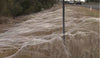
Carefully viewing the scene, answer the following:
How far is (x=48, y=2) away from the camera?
26.5 m

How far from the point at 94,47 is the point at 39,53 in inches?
61.5

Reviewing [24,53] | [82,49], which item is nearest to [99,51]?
[82,49]

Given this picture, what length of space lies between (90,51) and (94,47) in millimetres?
217

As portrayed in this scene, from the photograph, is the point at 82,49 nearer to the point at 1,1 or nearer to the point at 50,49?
the point at 50,49

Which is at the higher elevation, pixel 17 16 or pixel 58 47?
pixel 58 47

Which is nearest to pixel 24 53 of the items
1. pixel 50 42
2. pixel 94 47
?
pixel 50 42

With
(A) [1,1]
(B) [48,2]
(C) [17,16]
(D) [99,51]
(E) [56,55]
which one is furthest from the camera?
(B) [48,2]

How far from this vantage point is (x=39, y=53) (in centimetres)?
505

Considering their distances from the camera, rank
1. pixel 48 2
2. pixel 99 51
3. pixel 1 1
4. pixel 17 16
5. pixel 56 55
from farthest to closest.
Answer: pixel 48 2
pixel 17 16
pixel 1 1
pixel 99 51
pixel 56 55

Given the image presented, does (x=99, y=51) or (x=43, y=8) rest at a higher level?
(x=99, y=51)

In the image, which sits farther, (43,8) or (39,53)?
(43,8)

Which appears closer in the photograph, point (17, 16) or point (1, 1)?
point (1, 1)

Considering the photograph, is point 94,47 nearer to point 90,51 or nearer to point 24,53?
point 90,51

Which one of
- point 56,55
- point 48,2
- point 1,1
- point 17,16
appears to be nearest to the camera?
point 56,55
